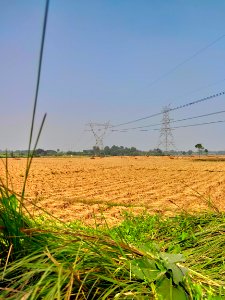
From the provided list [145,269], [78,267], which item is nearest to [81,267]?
[78,267]

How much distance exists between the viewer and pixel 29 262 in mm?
1635

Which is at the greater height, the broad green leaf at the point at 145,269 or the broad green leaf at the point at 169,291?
the broad green leaf at the point at 145,269

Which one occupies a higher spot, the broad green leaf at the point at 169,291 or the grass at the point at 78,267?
the grass at the point at 78,267

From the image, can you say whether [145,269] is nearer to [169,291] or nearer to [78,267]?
[169,291]

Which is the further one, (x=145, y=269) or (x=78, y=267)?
(x=145, y=269)

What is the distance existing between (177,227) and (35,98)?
2.90 m

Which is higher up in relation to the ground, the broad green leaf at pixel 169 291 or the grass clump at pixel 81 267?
the grass clump at pixel 81 267

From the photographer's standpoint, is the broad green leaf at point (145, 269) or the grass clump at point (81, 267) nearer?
the grass clump at point (81, 267)

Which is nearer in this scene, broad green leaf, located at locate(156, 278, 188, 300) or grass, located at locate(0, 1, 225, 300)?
grass, located at locate(0, 1, 225, 300)

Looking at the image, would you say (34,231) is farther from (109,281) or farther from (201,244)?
(201,244)

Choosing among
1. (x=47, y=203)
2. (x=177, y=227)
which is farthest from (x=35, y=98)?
(x=47, y=203)

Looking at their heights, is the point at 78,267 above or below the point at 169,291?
above

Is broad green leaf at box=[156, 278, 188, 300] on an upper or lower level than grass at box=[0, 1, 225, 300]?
lower

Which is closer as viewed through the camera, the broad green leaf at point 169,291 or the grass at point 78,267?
the grass at point 78,267
